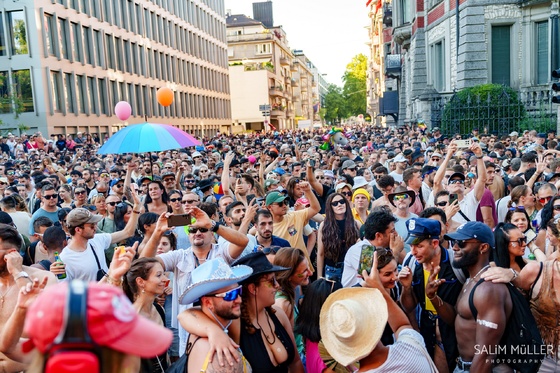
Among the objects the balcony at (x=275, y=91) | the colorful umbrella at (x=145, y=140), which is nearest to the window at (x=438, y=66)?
the colorful umbrella at (x=145, y=140)

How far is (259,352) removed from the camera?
332 centimetres

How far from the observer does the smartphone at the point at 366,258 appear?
427 cm

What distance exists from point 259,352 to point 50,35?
1396 inches

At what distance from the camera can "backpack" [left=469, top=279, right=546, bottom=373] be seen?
3.38 m

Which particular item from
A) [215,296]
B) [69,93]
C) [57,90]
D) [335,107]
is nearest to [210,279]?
[215,296]

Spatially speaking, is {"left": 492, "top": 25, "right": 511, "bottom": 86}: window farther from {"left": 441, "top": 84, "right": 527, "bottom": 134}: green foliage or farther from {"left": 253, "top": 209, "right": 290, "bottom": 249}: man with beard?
{"left": 253, "top": 209, "right": 290, "bottom": 249}: man with beard

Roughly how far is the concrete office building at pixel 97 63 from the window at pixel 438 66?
77.0ft

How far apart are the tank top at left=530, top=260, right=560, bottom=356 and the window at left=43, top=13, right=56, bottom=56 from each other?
34888 mm

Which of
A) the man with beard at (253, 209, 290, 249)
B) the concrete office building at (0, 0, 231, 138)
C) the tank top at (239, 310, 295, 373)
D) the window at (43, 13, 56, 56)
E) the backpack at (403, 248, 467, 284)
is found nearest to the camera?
the tank top at (239, 310, 295, 373)

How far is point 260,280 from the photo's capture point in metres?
3.51

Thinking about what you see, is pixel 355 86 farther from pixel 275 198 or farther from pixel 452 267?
pixel 452 267

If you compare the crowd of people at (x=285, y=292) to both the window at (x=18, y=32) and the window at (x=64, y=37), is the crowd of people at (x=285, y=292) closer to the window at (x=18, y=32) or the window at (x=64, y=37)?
the window at (x=18, y=32)

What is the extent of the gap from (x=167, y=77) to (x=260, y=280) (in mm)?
52439

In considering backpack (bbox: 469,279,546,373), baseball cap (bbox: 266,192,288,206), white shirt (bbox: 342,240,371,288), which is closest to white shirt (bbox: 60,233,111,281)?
baseball cap (bbox: 266,192,288,206)
